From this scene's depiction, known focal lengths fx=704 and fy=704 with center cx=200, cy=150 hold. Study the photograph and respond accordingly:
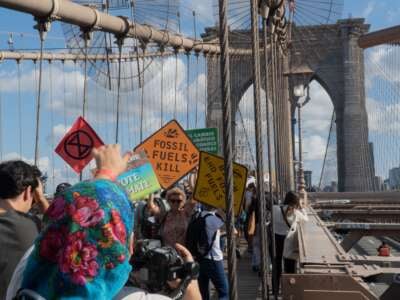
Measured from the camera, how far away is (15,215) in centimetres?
272

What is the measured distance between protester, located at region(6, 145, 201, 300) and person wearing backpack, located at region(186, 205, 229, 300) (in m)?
4.12

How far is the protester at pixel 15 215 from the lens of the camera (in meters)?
2.65

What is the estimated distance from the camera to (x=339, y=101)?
1905 inches

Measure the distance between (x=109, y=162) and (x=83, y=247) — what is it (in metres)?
0.34

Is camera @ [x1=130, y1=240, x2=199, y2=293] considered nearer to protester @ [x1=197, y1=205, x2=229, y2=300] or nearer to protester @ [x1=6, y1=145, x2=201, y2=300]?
protester @ [x1=6, y1=145, x2=201, y2=300]

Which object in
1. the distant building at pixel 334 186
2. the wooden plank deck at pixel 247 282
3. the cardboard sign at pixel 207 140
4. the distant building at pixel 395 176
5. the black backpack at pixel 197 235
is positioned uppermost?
the distant building at pixel 334 186

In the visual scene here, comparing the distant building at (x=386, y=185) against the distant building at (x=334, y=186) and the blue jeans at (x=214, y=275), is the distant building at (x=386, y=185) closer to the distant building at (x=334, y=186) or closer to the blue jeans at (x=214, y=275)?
the distant building at (x=334, y=186)

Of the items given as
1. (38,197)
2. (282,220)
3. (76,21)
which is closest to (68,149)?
(282,220)

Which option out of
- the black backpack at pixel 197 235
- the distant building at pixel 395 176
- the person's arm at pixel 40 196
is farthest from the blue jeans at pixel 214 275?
the distant building at pixel 395 176

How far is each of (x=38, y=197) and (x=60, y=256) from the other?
5.89 ft

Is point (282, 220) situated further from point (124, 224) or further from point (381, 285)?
point (124, 224)

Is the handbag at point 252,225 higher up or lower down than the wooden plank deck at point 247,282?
→ higher up

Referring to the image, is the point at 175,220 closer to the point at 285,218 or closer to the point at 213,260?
the point at 213,260

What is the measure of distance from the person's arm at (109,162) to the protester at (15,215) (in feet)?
3.33
